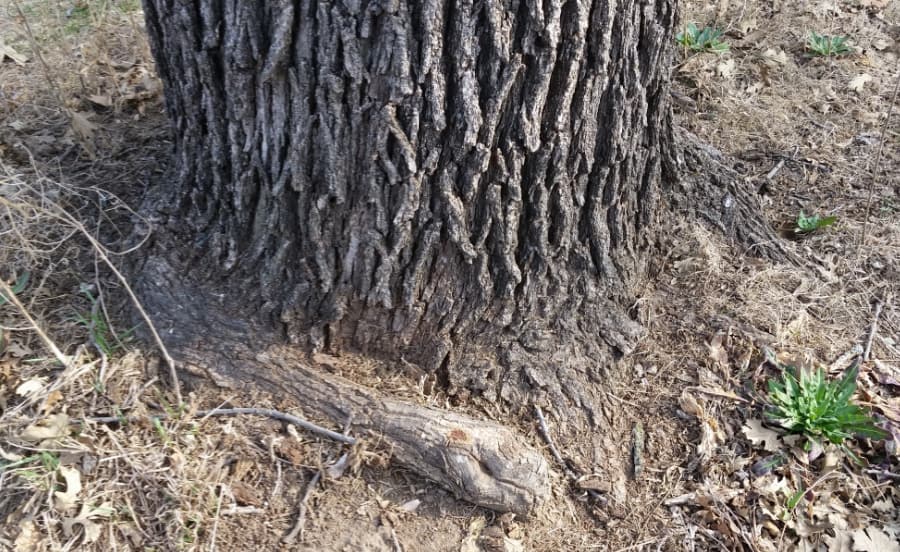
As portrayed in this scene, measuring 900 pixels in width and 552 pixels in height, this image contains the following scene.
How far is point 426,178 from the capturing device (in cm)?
202

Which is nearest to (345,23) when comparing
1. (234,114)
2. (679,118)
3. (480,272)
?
(234,114)

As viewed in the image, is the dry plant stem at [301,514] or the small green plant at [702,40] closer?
the dry plant stem at [301,514]

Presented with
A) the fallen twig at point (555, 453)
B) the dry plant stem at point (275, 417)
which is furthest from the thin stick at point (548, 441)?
the dry plant stem at point (275, 417)

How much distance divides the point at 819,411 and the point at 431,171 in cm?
160

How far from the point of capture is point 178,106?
7.27 feet

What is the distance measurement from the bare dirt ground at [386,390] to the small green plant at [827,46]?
1507mm

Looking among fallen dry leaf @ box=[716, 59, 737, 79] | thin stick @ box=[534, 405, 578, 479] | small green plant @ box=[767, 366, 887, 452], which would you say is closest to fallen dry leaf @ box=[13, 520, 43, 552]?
thin stick @ box=[534, 405, 578, 479]

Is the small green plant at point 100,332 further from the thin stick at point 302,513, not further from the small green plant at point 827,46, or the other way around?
the small green plant at point 827,46

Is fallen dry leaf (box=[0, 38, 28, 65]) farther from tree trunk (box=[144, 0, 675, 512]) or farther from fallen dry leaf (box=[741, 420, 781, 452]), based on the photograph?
fallen dry leaf (box=[741, 420, 781, 452])

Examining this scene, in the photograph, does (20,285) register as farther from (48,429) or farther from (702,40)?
(702,40)

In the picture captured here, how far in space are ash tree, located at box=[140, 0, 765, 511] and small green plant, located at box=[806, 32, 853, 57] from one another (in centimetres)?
249

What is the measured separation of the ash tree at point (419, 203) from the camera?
1.87 meters

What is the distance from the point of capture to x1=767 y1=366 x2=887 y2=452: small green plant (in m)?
2.32

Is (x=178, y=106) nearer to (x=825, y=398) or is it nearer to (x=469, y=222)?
(x=469, y=222)
